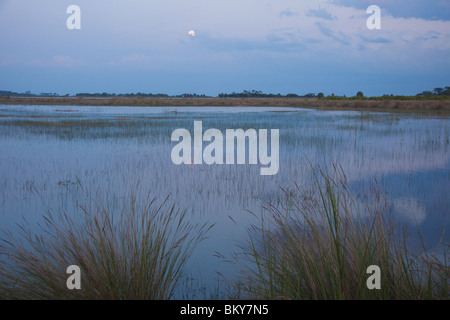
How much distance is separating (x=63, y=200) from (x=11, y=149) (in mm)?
6110

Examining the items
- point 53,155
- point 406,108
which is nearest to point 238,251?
point 53,155

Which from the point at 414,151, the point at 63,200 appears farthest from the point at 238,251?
the point at 414,151

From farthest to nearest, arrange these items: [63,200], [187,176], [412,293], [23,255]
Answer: [187,176], [63,200], [23,255], [412,293]

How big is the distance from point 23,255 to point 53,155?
26.6ft

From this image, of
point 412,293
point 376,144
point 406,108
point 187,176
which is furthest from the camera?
point 406,108

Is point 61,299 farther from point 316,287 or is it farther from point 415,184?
point 415,184

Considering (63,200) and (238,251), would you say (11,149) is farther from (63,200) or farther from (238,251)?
(238,251)

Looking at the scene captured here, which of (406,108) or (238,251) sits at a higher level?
(406,108)
